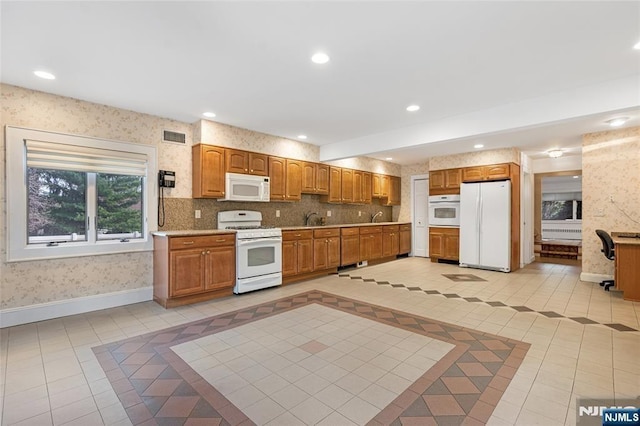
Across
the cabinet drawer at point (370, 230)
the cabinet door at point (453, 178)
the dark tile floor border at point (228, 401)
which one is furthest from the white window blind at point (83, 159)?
the cabinet door at point (453, 178)

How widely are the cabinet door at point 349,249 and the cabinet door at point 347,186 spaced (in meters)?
0.96

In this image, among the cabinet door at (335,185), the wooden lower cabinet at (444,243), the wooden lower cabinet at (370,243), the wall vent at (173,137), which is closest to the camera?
the wall vent at (173,137)

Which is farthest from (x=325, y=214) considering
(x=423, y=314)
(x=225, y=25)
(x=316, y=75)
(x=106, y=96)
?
(x=225, y=25)

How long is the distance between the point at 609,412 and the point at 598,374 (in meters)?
0.56

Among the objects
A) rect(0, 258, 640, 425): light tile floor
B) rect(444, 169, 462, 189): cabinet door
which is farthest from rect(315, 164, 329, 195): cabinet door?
rect(444, 169, 462, 189): cabinet door

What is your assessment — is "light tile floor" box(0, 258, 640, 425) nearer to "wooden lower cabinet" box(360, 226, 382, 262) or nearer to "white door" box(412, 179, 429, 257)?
"wooden lower cabinet" box(360, 226, 382, 262)

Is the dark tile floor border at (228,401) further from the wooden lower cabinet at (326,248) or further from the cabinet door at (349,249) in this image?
the cabinet door at (349,249)

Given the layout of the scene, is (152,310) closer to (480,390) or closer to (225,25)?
(225,25)

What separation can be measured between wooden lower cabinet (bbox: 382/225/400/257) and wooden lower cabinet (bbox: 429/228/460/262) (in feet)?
2.62

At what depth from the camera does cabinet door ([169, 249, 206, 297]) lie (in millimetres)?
3838

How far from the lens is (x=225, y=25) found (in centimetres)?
225

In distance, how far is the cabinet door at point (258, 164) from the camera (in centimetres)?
504

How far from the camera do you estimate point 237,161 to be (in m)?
4.86

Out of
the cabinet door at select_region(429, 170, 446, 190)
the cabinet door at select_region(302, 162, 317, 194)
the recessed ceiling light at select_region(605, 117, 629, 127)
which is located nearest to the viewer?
the recessed ceiling light at select_region(605, 117, 629, 127)
